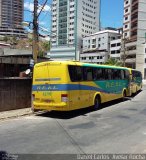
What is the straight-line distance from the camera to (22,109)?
17391 millimetres

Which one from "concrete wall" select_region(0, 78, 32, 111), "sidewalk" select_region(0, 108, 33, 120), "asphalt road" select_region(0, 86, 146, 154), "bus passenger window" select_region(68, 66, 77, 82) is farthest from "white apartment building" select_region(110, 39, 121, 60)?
"asphalt road" select_region(0, 86, 146, 154)

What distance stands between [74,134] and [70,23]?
134 metres

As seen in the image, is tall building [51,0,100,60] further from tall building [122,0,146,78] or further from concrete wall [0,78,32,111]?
concrete wall [0,78,32,111]

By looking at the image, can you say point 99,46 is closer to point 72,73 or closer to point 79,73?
point 79,73

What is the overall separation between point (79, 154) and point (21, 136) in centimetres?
300

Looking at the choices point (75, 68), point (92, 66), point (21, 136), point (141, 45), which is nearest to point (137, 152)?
point (21, 136)

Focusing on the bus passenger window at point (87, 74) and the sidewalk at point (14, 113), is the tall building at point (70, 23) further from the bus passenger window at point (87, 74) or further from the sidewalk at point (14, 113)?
the sidewalk at point (14, 113)

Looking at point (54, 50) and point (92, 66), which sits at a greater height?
point (54, 50)

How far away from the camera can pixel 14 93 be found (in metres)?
17.2

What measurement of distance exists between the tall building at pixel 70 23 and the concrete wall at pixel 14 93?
11719 centimetres

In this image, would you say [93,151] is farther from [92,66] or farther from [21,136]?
[92,66]

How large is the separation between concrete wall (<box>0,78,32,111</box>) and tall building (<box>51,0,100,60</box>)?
117m

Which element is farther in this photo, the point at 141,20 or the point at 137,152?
the point at 141,20

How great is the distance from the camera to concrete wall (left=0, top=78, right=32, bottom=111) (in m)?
16.5
